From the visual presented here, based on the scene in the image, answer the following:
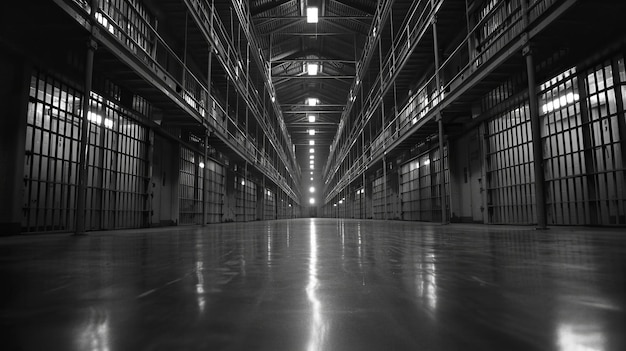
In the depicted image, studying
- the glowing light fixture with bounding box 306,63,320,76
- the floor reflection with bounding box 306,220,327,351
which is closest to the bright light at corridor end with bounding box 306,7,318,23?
the glowing light fixture with bounding box 306,63,320,76

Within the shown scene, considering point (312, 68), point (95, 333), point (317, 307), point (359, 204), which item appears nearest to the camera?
point (95, 333)

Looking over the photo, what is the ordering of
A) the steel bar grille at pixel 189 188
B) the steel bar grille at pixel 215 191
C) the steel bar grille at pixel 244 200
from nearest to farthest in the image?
the steel bar grille at pixel 189 188, the steel bar grille at pixel 215 191, the steel bar grille at pixel 244 200

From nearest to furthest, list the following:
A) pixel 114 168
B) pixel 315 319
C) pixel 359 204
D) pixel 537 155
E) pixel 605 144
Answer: pixel 315 319 < pixel 537 155 < pixel 605 144 < pixel 114 168 < pixel 359 204

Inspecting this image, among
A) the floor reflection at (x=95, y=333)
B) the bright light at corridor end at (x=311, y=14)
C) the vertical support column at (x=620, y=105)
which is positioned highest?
the bright light at corridor end at (x=311, y=14)

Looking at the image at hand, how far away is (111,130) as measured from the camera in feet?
33.6

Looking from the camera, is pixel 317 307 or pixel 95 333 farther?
pixel 317 307

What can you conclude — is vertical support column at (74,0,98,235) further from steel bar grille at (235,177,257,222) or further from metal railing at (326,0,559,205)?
steel bar grille at (235,177,257,222)

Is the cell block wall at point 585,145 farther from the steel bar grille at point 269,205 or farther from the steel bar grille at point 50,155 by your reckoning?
the steel bar grille at point 269,205

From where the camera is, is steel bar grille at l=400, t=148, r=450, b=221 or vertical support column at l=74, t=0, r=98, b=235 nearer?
vertical support column at l=74, t=0, r=98, b=235

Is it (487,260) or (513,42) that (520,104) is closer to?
(513,42)

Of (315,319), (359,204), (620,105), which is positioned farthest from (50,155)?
(359,204)

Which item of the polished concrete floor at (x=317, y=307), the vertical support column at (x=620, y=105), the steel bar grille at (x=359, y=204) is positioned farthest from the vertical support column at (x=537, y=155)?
the steel bar grille at (x=359, y=204)

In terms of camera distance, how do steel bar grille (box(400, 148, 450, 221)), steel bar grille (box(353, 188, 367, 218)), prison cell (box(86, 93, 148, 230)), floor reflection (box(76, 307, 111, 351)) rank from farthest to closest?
steel bar grille (box(353, 188, 367, 218)) < steel bar grille (box(400, 148, 450, 221)) < prison cell (box(86, 93, 148, 230)) < floor reflection (box(76, 307, 111, 351))

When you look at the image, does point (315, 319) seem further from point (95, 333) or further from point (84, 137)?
point (84, 137)
